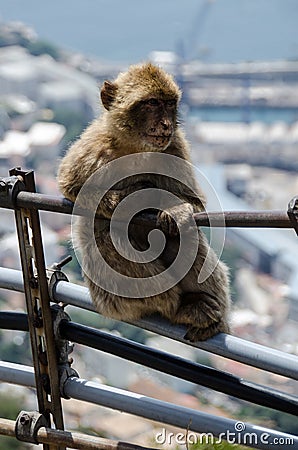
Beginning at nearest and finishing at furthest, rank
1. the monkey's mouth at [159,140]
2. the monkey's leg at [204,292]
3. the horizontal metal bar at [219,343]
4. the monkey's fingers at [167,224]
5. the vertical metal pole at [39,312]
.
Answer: the horizontal metal bar at [219,343]
the vertical metal pole at [39,312]
the monkey's fingers at [167,224]
the monkey's leg at [204,292]
the monkey's mouth at [159,140]

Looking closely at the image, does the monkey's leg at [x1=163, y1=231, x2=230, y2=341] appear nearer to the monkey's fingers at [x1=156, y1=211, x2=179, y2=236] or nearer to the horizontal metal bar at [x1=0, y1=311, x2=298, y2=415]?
the monkey's fingers at [x1=156, y1=211, x2=179, y2=236]

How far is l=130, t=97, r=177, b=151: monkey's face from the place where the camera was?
2869mm

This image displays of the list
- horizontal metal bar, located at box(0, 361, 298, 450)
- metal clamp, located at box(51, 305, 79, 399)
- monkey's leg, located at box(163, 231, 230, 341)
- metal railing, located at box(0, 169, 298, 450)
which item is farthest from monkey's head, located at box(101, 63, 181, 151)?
horizontal metal bar, located at box(0, 361, 298, 450)

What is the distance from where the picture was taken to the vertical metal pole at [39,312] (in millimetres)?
2268

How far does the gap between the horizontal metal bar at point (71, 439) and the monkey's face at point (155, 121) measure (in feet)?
3.93

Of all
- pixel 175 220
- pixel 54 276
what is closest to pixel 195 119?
pixel 175 220

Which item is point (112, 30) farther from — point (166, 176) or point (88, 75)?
point (166, 176)

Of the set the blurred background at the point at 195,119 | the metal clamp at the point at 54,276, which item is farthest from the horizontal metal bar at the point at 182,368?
the blurred background at the point at 195,119

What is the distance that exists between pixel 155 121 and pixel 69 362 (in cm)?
105

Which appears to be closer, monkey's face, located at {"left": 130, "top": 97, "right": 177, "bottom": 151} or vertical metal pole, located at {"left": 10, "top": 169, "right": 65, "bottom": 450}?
vertical metal pole, located at {"left": 10, "top": 169, "right": 65, "bottom": 450}

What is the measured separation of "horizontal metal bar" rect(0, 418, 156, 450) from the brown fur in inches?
18.1

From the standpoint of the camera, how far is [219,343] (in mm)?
2201

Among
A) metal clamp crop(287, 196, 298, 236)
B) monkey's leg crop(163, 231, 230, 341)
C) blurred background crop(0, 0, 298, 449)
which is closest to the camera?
metal clamp crop(287, 196, 298, 236)

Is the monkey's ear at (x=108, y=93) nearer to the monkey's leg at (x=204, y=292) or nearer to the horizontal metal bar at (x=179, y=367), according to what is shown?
the monkey's leg at (x=204, y=292)
